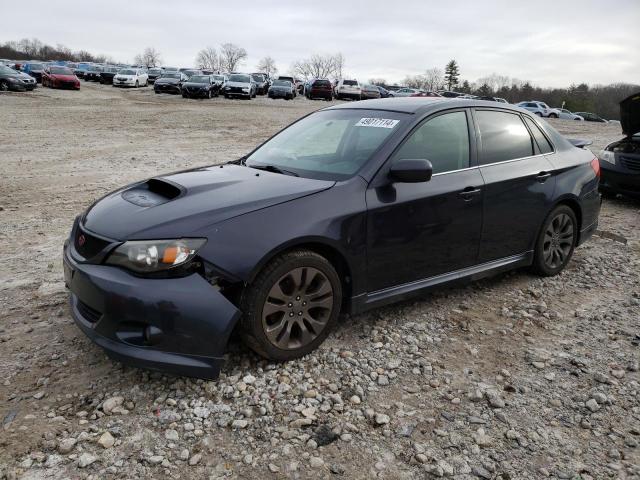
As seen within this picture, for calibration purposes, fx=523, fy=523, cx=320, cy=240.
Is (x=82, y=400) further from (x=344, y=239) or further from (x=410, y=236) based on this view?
(x=410, y=236)

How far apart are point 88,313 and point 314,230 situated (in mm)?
1405

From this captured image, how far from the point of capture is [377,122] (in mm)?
3973

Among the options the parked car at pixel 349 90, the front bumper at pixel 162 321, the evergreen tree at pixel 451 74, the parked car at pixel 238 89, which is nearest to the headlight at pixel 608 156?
the front bumper at pixel 162 321

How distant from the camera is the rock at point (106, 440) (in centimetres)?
258

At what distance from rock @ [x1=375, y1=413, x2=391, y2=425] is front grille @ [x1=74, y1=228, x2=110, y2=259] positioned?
1.80m

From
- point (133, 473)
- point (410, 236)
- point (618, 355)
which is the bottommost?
point (133, 473)

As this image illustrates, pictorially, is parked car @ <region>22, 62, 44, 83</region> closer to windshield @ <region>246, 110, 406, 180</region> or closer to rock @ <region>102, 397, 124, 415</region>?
windshield @ <region>246, 110, 406, 180</region>

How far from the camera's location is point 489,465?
2.55m

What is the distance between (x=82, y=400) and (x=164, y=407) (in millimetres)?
469

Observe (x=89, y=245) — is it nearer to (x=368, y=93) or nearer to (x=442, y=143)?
(x=442, y=143)

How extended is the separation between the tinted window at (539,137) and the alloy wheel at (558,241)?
623 mm

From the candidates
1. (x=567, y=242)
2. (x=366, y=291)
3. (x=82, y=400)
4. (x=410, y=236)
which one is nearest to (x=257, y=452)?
(x=82, y=400)

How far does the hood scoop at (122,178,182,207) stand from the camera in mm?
3328

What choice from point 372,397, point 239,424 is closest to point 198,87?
point 372,397
